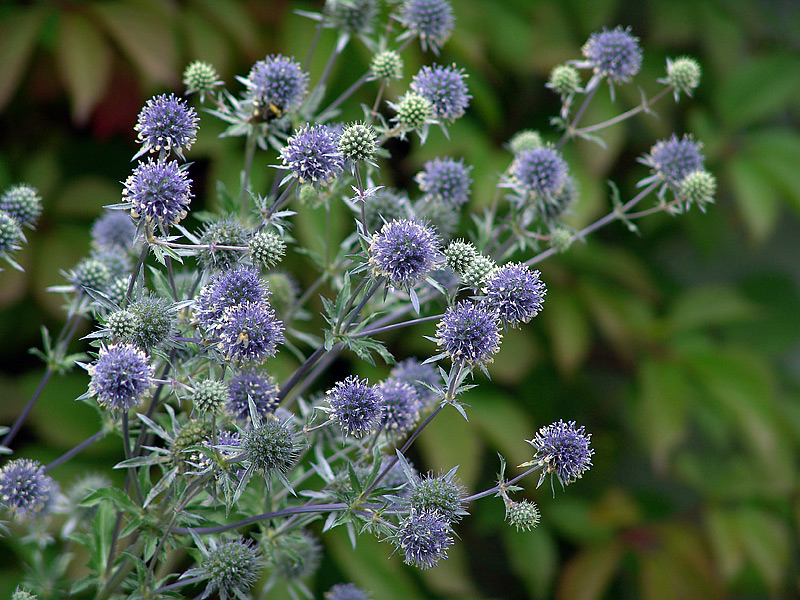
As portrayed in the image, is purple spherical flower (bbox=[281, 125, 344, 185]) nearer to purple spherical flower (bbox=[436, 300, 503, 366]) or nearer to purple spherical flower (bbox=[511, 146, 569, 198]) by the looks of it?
purple spherical flower (bbox=[436, 300, 503, 366])

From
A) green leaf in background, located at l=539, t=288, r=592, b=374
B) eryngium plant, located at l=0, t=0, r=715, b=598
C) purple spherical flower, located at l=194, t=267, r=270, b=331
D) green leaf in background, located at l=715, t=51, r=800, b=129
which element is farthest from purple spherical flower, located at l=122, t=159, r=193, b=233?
green leaf in background, located at l=715, t=51, r=800, b=129

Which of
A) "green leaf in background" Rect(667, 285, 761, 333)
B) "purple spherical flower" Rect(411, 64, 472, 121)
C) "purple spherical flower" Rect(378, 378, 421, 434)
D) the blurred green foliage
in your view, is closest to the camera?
"purple spherical flower" Rect(378, 378, 421, 434)

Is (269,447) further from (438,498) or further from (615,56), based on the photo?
(615,56)

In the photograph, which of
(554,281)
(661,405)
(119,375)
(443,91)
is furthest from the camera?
(554,281)

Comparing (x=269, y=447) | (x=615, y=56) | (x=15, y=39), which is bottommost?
(x=269, y=447)

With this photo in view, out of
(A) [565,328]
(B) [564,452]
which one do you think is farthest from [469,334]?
(A) [565,328]

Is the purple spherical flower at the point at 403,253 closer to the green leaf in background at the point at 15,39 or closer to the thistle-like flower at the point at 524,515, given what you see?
the thistle-like flower at the point at 524,515
